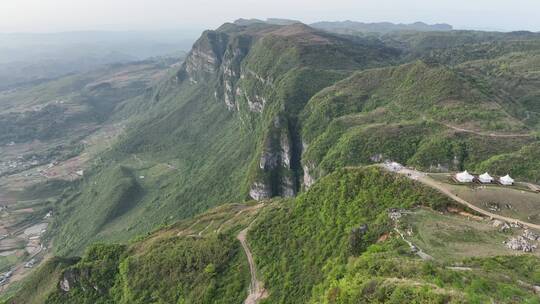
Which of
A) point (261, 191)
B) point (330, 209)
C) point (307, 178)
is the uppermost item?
point (330, 209)

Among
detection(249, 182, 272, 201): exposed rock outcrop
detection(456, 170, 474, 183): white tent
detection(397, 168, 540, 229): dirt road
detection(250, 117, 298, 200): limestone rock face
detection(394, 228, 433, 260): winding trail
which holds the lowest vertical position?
detection(249, 182, 272, 201): exposed rock outcrop

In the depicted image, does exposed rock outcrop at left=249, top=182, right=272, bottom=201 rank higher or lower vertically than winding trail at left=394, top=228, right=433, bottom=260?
lower

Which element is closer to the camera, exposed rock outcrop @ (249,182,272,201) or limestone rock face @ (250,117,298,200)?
exposed rock outcrop @ (249,182,272,201)

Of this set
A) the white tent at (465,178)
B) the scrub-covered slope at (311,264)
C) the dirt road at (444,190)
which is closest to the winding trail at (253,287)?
the scrub-covered slope at (311,264)

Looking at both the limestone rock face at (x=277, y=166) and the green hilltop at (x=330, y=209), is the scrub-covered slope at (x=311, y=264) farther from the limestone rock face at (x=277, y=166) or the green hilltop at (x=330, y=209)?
the limestone rock face at (x=277, y=166)

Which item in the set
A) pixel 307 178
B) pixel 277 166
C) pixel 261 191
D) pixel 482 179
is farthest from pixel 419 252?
pixel 277 166

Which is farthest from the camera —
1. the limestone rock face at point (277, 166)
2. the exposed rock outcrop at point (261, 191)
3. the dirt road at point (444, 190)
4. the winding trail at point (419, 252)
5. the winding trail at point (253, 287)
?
the limestone rock face at point (277, 166)

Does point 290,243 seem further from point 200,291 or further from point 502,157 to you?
point 502,157

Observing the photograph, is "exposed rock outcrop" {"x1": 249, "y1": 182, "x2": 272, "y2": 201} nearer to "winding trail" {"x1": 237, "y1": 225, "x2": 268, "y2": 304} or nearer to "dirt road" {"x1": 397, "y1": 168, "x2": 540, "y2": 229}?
"winding trail" {"x1": 237, "y1": 225, "x2": 268, "y2": 304}

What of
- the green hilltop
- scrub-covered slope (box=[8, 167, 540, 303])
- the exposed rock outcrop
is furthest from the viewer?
the exposed rock outcrop

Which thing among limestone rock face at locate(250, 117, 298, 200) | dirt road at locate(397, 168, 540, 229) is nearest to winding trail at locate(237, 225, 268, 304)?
dirt road at locate(397, 168, 540, 229)

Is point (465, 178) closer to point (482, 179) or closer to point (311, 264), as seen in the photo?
point (482, 179)

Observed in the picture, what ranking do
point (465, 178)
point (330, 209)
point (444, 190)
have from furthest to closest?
point (330, 209)
point (465, 178)
point (444, 190)
